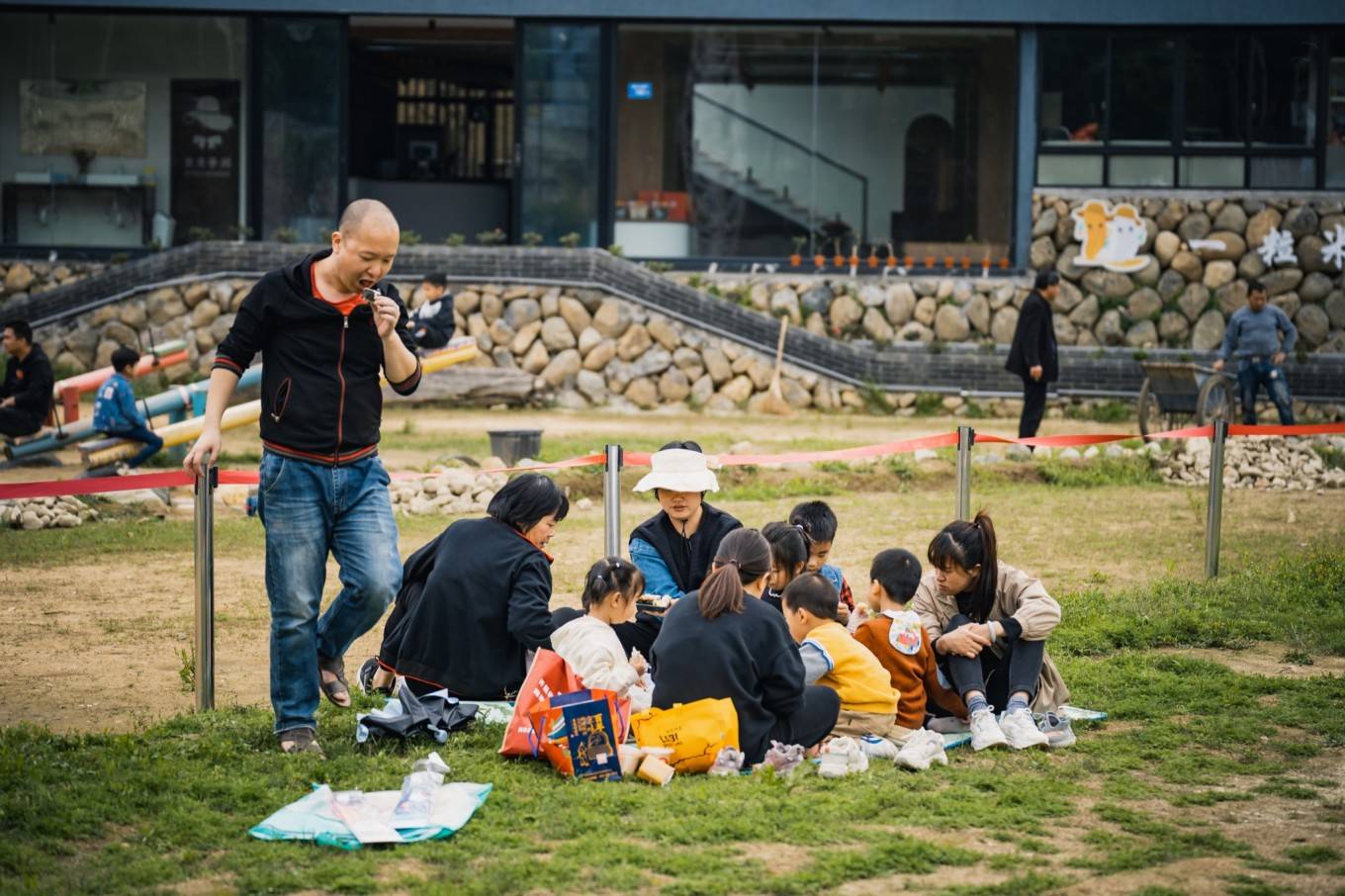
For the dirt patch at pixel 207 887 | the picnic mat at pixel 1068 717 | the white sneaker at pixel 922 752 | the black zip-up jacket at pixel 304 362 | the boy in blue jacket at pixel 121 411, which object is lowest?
the dirt patch at pixel 207 887

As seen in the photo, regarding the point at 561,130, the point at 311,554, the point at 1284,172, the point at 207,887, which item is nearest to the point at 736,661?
the point at 311,554

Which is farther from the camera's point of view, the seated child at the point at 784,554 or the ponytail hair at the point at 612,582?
the seated child at the point at 784,554

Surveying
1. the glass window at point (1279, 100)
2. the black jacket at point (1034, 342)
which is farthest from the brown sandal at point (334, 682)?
the glass window at point (1279, 100)

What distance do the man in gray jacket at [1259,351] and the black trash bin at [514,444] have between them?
7.89 metres

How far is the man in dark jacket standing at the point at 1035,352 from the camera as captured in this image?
16625 mm

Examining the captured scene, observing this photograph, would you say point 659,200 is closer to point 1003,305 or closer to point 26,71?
point 1003,305

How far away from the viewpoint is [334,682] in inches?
268

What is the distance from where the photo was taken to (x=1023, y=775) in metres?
6.28

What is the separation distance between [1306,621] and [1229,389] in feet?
28.5

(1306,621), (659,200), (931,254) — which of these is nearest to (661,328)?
(659,200)

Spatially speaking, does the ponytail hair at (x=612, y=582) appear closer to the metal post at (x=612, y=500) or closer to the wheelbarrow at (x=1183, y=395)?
the metal post at (x=612, y=500)

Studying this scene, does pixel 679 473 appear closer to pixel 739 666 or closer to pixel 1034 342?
pixel 739 666

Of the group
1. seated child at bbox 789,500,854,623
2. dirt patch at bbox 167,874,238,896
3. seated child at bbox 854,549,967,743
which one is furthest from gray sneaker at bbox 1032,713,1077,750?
dirt patch at bbox 167,874,238,896

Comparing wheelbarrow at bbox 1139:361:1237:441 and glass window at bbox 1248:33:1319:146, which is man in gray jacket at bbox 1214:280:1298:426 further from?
glass window at bbox 1248:33:1319:146
